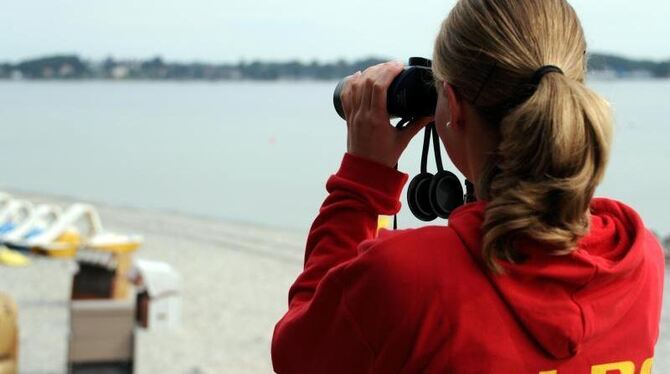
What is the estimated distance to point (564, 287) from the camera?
3.71 ft

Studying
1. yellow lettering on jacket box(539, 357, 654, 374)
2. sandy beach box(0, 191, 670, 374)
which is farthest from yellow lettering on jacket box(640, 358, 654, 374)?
sandy beach box(0, 191, 670, 374)

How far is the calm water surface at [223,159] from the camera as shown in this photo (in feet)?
67.9

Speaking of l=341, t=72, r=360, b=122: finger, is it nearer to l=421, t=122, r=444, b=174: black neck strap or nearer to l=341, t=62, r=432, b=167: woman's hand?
l=341, t=62, r=432, b=167: woman's hand

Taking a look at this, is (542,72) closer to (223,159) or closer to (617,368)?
(617,368)

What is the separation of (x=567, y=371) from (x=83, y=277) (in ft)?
14.7

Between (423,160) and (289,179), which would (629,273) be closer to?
(423,160)

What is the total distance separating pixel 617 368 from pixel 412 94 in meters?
0.41

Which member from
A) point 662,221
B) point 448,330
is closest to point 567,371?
point 448,330

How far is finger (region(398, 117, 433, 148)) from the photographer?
1291 millimetres

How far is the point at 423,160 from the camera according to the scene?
135 cm

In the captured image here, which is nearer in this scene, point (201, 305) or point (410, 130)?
point (410, 130)

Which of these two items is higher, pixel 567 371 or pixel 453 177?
pixel 453 177

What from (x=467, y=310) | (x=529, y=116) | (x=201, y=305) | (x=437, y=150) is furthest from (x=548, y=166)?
(x=201, y=305)

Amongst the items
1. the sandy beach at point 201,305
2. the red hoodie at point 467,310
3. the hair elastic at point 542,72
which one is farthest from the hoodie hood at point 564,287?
the sandy beach at point 201,305
